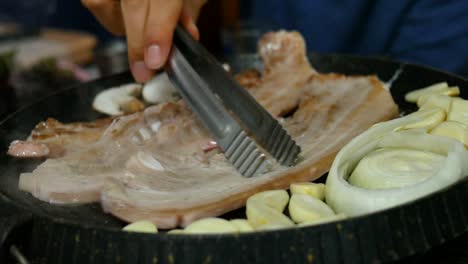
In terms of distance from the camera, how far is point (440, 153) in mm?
1158

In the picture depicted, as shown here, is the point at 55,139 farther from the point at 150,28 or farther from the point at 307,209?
the point at 307,209

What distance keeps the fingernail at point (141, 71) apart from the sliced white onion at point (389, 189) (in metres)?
0.61

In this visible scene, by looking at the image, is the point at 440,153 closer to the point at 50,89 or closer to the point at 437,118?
the point at 437,118

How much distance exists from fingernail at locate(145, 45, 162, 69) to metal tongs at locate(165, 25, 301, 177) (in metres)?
0.05

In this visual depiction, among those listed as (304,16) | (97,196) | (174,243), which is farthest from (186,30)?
(304,16)

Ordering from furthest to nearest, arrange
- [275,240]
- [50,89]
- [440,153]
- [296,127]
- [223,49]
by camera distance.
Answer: [223,49]
[50,89]
[296,127]
[440,153]
[275,240]

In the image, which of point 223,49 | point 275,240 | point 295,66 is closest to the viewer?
point 275,240

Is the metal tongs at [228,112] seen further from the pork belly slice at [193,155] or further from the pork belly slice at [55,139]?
the pork belly slice at [55,139]

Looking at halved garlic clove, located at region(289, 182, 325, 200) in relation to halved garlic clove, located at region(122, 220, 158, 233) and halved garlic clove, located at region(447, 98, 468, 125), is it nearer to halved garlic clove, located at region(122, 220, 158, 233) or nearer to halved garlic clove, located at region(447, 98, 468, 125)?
halved garlic clove, located at region(122, 220, 158, 233)

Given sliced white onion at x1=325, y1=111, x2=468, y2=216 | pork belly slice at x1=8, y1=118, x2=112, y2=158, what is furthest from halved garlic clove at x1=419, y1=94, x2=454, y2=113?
pork belly slice at x1=8, y1=118, x2=112, y2=158

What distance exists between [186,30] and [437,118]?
67 centimetres

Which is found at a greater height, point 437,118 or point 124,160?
point 437,118

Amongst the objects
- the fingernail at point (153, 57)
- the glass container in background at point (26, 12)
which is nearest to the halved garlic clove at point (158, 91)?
the fingernail at point (153, 57)


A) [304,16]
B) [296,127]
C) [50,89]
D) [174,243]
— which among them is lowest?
[50,89]
